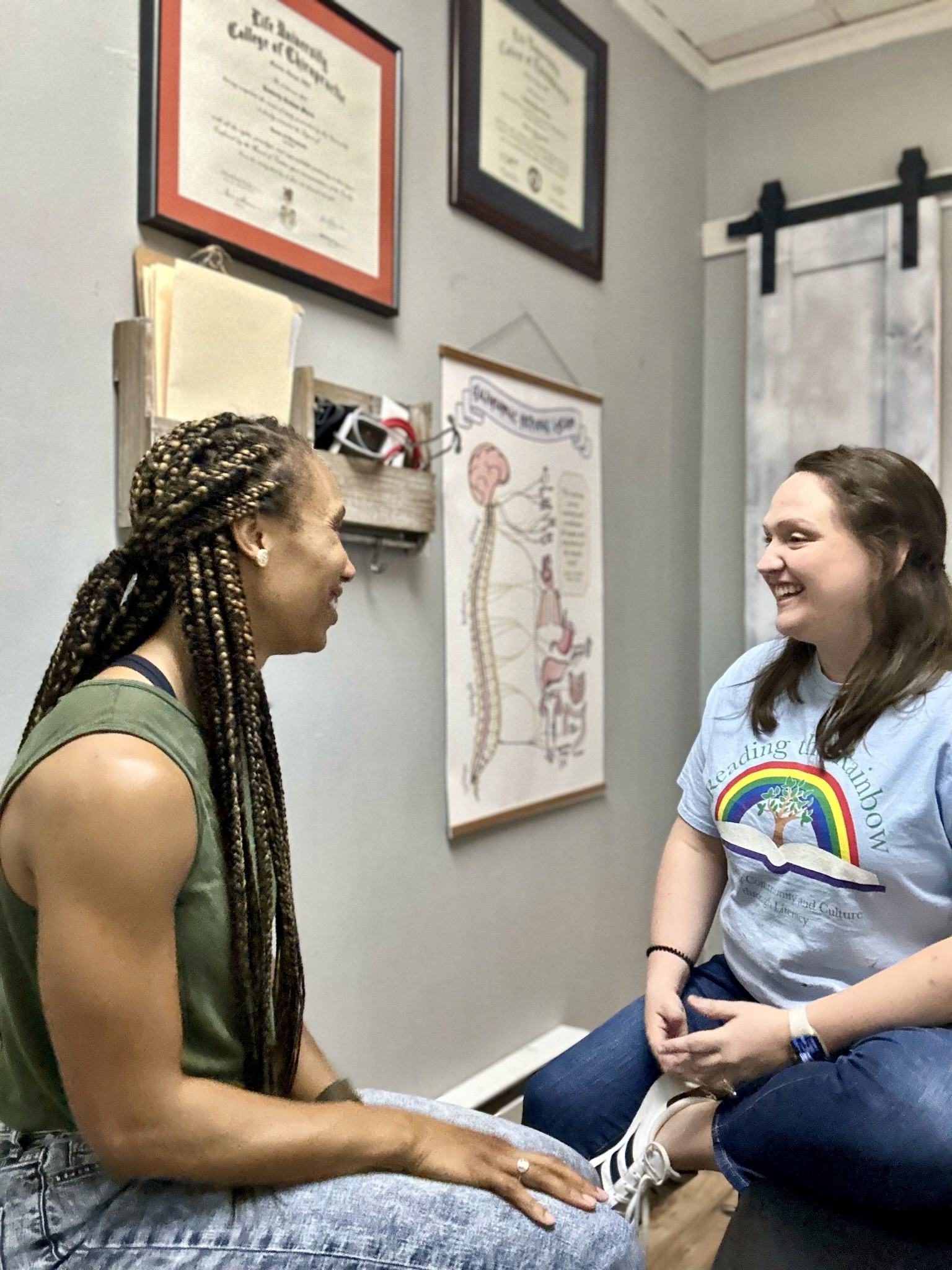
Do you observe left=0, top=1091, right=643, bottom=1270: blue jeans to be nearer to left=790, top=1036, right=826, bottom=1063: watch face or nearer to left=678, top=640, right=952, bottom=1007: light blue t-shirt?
left=790, top=1036, right=826, bottom=1063: watch face

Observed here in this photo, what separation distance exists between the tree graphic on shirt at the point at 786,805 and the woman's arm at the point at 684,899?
0.58ft

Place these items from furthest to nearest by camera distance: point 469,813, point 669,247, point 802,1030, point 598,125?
point 669,247, point 598,125, point 469,813, point 802,1030

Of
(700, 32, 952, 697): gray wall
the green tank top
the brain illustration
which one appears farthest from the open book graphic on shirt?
(700, 32, 952, 697): gray wall

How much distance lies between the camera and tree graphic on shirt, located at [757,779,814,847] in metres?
1.15

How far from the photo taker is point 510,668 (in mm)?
2006

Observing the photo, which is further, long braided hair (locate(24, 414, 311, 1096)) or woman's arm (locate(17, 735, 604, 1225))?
long braided hair (locate(24, 414, 311, 1096))

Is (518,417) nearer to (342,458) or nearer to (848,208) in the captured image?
(342,458)

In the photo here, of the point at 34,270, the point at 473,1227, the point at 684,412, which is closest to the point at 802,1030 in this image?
the point at 473,1227

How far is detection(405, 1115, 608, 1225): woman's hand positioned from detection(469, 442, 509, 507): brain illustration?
3.96ft

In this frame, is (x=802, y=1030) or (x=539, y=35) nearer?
(x=802, y=1030)

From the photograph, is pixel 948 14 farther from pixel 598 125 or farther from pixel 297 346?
pixel 297 346

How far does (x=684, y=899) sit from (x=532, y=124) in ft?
5.10

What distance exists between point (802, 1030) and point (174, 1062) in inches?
25.6

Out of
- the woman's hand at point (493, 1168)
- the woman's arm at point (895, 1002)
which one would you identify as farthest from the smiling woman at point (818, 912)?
the woman's hand at point (493, 1168)
